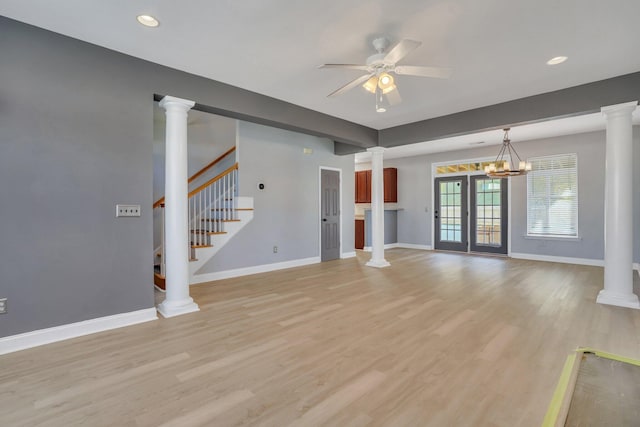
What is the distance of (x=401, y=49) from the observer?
2439mm

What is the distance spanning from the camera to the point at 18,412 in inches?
71.9

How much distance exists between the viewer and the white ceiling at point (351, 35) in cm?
242

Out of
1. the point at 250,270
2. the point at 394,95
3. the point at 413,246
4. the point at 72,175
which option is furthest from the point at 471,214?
the point at 72,175

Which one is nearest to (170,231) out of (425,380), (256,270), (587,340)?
(256,270)

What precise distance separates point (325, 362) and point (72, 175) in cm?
294

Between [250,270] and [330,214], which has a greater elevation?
[330,214]

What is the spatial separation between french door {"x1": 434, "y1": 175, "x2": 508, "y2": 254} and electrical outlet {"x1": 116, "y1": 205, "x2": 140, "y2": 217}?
303 inches

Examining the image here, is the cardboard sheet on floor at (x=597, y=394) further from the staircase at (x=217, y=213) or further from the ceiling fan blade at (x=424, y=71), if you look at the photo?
the staircase at (x=217, y=213)

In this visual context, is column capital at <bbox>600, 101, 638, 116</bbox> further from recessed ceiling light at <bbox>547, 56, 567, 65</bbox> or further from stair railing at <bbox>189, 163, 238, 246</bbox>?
stair railing at <bbox>189, 163, 238, 246</bbox>

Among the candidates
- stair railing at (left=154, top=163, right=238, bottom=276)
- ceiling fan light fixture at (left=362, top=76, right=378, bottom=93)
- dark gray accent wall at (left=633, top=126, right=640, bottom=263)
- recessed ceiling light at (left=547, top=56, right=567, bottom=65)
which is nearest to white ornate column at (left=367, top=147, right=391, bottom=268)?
stair railing at (left=154, top=163, right=238, bottom=276)

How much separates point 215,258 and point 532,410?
4667mm

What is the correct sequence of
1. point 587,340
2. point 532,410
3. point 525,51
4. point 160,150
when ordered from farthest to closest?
1. point 160,150
2. point 525,51
3. point 587,340
4. point 532,410

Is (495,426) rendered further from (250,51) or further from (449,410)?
(250,51)

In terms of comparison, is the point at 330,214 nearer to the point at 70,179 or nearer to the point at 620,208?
the point at 620,208
